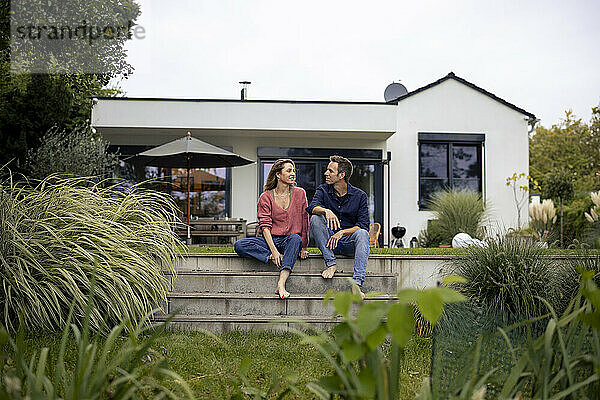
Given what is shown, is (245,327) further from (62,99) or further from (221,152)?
(62,99)

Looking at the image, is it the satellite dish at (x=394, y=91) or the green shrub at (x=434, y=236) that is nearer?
the green shrub at (x=434, y=236)

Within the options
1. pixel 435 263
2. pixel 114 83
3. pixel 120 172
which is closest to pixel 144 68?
pixel 114 83

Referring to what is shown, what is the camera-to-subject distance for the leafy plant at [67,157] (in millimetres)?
9992

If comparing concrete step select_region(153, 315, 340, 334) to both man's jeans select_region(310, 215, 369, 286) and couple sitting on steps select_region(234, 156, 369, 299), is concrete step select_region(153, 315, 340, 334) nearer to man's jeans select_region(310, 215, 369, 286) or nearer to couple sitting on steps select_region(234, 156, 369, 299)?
man's jeans select_region(310, 215, 369, 286)

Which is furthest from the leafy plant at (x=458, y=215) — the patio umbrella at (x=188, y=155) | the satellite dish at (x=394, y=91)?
the satellite dish at (x=394, y=91)

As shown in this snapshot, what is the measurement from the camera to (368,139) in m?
12.5

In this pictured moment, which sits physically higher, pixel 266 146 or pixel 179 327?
pixel 266 146

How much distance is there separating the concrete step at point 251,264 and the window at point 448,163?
7.15 metres

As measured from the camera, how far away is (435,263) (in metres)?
6.07

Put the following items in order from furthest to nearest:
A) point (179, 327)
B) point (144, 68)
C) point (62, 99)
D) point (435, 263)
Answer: point (144, 68), point (62, 99), point (435, 263), point (179, 327)

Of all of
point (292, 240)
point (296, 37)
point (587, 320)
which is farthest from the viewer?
point (296, 37)

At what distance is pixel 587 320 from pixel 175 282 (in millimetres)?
4040

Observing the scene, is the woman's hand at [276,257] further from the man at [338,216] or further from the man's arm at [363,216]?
the man's arm at [363,216]

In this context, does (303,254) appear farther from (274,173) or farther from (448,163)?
(448,163)
